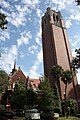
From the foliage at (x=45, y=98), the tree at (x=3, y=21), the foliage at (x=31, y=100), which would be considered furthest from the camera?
the foliage at (x=31, y=100)

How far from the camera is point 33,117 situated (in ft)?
115

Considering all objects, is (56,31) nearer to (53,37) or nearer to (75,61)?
(53,37)

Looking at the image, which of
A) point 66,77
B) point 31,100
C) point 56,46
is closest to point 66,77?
point 66,77

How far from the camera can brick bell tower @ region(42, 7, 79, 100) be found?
63.6 metres

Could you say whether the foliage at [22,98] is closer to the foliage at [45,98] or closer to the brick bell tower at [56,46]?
the foliage at [45,98]

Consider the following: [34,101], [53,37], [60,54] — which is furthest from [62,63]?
[34,101]

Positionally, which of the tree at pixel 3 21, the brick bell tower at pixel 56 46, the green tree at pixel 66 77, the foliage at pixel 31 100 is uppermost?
the brick bell tower at pixel 56 46

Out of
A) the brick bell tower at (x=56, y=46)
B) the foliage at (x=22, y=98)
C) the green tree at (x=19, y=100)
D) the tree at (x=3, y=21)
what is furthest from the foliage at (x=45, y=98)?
the tree at (x=3, y=21)

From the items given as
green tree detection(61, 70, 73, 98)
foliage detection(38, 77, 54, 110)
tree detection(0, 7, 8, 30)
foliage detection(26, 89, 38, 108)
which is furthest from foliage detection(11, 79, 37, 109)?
tree detection(0, 7, 8, 30)

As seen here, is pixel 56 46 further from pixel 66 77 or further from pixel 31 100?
pixel 31 100

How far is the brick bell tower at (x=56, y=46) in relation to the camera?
63562 millimetres

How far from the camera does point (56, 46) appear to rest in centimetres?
6794

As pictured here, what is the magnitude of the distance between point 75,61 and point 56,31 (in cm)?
4834

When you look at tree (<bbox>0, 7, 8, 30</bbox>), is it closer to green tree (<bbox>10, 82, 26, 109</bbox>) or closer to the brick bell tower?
green tree (<bbox>10, 82, 26, 109</bbox>)
